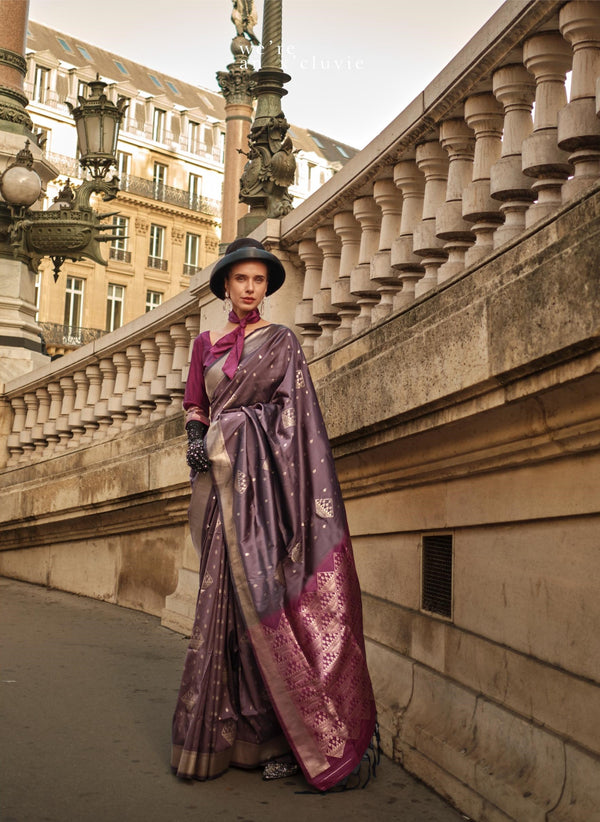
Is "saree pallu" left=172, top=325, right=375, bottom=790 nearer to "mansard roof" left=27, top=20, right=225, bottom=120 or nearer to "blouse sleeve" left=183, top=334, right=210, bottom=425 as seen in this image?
"blouse sleeve" left=183, top=334, right=210, bottom=425

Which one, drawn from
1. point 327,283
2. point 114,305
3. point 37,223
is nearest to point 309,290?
point 327,283

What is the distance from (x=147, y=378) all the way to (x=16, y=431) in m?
2.99

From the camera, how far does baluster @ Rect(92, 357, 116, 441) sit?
8.73 metres

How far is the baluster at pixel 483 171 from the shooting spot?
406 centimetres

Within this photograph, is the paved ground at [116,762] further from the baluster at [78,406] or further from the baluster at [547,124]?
the baluster at [78,406]

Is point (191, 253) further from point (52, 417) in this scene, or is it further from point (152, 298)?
point (52, 417)

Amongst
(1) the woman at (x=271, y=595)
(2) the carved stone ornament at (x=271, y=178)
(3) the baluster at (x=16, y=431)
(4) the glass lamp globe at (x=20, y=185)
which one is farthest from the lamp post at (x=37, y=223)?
(1) the woman at (x=271, y=595)

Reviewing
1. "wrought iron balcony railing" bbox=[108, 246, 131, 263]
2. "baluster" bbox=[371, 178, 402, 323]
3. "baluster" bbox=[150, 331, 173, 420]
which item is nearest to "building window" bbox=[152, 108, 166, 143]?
"wrought iron balcony railing" bbox=[108, 246, 131, 263]

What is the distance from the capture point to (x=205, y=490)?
4191 mm

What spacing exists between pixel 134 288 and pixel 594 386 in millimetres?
51111

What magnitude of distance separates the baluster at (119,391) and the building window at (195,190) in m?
48.6

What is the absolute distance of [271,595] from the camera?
3.84 m

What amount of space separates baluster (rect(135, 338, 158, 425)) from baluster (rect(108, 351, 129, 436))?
39 centimetres

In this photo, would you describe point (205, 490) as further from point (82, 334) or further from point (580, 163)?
point (82, 334)
